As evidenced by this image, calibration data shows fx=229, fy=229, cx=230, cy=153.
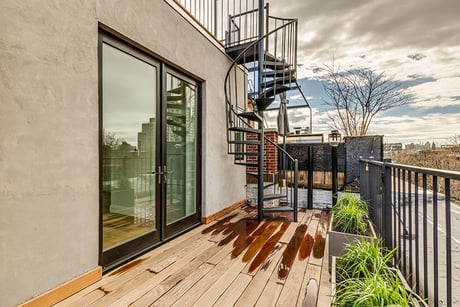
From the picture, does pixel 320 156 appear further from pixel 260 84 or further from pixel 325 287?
pixel 325 287

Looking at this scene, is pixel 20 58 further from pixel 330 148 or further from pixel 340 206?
pixel 330 148

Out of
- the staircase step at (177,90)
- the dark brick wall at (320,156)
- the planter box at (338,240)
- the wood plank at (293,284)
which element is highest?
the staircase step at (177,90)

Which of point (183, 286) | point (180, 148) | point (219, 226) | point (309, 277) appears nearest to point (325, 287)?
point (309, 277)

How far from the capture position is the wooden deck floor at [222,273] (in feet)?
5.75

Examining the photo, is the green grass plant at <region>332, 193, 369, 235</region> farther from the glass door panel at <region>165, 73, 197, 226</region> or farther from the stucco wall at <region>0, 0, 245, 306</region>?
the stucco wall at <region>0, 0, 245, 306</region>

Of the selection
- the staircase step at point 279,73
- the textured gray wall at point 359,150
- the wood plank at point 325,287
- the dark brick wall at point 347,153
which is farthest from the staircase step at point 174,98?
the textured gray wall at point 359,150

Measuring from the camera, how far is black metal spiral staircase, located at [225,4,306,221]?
12.7 ft

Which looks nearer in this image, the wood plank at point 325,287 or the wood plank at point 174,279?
the wood plank at point 325,287

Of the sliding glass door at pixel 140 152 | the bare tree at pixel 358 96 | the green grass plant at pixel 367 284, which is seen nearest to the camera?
the green grass plant at pixel 367 284

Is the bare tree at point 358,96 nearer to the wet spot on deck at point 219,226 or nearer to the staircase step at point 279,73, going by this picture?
the staircase step at point 279,73

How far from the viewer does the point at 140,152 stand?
2.57 metres

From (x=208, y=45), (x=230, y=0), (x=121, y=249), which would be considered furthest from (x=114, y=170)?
(x=230, y=0)

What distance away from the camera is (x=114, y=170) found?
7.52 feet

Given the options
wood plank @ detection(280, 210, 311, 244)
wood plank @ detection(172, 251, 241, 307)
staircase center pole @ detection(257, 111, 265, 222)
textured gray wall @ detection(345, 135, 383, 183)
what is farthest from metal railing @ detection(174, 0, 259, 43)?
wood plank @ detection(172, 251, 241, 307)
